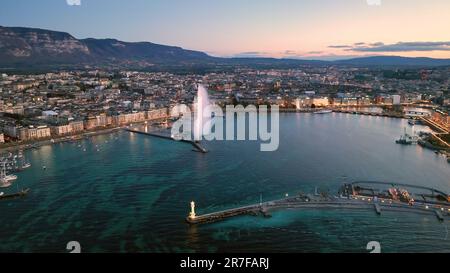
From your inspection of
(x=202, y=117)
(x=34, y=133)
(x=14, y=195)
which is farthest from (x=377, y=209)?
(x=202, y=117)

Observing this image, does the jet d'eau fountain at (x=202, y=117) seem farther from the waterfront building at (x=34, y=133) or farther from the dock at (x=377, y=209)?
the dock at (x=377, y=209)

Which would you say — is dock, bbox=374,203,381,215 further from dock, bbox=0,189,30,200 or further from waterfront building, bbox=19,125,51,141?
waterfront building, bbox=19,125,51,141

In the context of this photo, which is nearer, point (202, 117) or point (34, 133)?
point (34, 133)

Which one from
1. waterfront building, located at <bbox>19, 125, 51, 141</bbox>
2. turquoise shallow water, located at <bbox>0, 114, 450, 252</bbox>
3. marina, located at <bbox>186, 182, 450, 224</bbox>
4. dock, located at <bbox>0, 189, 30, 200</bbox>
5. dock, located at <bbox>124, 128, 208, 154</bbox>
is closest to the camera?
turquoise shallow water, located at <bbox>0, 114, 450, 252</bbox>

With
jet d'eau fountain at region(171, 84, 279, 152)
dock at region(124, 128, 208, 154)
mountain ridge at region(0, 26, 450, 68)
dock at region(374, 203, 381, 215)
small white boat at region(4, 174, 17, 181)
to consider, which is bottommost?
dock at region(374, 203, 381, 215)

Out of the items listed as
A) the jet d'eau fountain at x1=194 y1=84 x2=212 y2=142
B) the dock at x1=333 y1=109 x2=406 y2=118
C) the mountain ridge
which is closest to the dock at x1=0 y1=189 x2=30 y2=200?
the jet d'eau fountain at x1=194 y1=84 x2=212 y2=142

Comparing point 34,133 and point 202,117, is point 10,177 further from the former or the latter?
point 202,117

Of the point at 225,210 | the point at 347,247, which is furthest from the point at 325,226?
the point at 225,210
